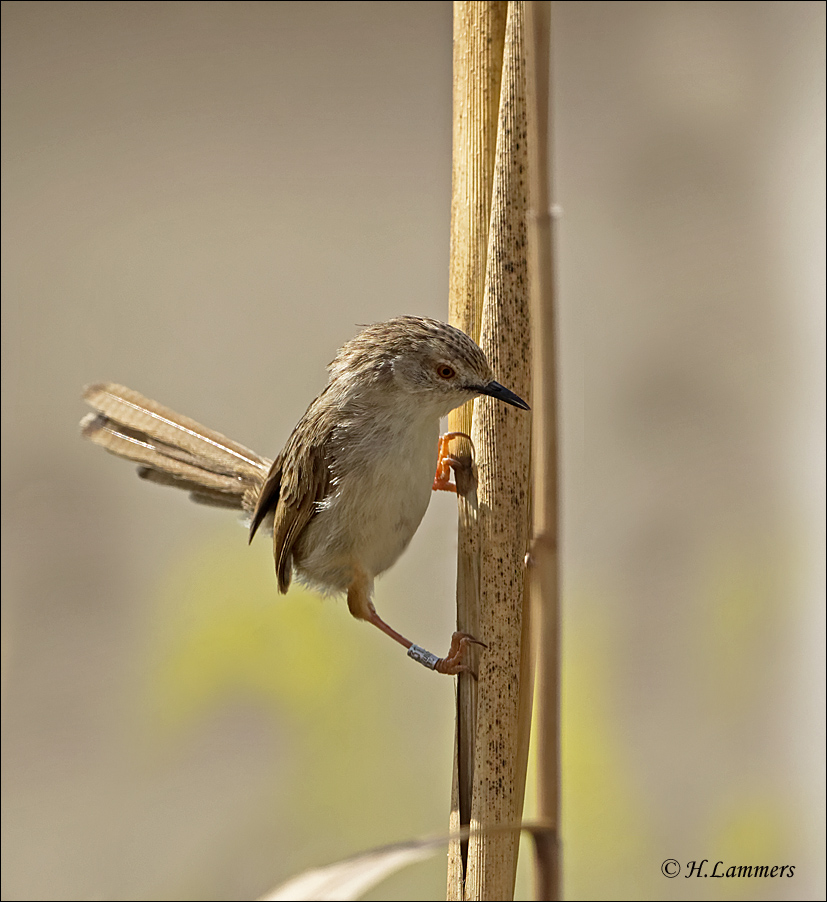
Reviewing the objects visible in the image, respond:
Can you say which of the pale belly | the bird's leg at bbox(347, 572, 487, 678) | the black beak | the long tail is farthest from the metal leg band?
the long tail

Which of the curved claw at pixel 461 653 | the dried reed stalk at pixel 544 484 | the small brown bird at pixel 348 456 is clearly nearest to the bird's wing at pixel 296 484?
the small brown bird at pixel 348 456

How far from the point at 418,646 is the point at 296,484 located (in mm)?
222

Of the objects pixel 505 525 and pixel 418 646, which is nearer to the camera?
pixel 505 525

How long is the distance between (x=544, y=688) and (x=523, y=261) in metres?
0.24

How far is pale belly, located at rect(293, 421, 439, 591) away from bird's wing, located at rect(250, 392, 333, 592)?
0.6 inches

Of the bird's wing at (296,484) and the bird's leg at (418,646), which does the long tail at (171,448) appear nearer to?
the bird's wing at (296,484)

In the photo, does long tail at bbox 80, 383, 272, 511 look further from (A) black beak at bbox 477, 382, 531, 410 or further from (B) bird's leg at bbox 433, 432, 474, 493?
(A) black beak at bbox 477, 382, 531, 410

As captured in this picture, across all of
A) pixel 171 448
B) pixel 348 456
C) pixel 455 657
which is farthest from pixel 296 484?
pixel 455 657

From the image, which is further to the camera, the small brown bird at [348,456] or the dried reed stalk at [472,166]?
the small brown bird at [348,456]

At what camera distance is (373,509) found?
792 millimetres

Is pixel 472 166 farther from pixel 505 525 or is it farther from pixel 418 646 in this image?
pixel 418 646

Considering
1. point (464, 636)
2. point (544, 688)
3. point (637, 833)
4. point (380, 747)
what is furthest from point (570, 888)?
point (544, 688)

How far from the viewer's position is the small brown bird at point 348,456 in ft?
2.34

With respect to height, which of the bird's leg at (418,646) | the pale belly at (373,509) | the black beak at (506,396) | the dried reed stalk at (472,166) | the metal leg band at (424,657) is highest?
the dried reed stalk at (472,166)
